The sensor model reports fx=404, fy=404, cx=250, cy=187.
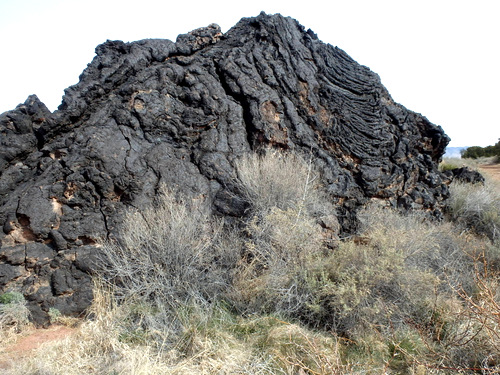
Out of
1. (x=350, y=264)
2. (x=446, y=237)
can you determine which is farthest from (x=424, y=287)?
(x=446, y=237)

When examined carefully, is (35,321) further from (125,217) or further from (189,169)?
(189,169)

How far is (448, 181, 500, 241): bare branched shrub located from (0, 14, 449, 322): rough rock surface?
560 millimetres

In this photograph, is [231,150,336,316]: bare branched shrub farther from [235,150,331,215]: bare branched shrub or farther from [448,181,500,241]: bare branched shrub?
[448,181,500,241]: bare branched shrub

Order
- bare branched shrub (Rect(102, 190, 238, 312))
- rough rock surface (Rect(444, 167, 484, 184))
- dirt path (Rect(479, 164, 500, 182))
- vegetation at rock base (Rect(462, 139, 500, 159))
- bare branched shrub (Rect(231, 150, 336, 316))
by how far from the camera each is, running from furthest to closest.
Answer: vegetation at rock base (Rect(462, 139, 500, 159))
dirt path (Rect(479, 164, 500, 182))
rough rock surface (Rect(444, 167, 484, 184))
bare branched shrub (Rect(102, 190, 238, 312))
bare branched shrub (Rect(231, 150, 336, 316))

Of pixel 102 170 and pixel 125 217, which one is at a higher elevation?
pixel 102 170

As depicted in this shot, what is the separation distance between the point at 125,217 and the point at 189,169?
1335 mm

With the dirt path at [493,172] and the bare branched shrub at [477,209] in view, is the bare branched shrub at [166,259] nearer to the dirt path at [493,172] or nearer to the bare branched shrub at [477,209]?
the bare branched shrub at [477,209]

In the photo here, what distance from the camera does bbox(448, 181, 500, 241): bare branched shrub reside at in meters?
8.36

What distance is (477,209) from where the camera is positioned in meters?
8.80

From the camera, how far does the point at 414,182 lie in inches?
348

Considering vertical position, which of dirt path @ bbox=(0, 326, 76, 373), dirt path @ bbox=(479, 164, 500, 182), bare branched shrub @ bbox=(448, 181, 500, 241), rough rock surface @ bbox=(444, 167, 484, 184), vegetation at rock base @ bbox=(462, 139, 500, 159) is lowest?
dirt path @ bbox=(0, 326, 76, 373)

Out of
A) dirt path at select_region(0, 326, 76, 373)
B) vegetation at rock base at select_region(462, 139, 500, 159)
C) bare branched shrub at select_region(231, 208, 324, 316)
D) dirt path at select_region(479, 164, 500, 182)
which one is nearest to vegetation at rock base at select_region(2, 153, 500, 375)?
bare branched shrub at select_region(231, 208, 324, 316)

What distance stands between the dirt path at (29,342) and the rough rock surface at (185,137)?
0.97 ft

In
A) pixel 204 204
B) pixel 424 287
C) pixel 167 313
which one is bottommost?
pixel 167 313
